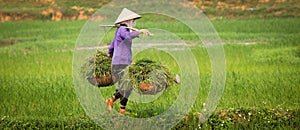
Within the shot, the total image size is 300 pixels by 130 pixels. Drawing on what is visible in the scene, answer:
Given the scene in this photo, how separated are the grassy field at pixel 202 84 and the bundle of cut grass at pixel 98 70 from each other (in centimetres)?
36

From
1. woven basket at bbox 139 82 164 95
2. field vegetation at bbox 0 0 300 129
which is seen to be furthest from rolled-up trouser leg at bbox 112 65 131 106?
field vegetation at bbox 0 0 300 129

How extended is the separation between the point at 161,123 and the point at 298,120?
1.26 m

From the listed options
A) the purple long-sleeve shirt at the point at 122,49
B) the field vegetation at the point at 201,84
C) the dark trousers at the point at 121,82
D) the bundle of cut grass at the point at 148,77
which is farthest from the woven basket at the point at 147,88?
the field vegetation at the point at 201,84

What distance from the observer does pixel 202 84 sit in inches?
322

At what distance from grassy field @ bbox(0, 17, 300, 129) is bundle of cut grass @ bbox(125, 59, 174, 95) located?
0.43 meters

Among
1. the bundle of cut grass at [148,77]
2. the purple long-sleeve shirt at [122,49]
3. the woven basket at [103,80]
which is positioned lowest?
the woven basket at [103,80]

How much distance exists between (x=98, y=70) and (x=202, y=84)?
2.47 metres

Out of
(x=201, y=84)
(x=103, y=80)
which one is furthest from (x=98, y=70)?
(x=201, y=84)

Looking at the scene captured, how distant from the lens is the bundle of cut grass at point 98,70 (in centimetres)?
594

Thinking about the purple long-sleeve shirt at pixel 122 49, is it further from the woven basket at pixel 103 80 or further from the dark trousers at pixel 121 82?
the woven basket at pixel 103 80

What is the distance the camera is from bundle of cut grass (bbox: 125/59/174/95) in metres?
5.63

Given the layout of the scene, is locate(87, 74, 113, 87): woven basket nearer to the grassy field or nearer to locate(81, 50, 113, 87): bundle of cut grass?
locate(81, 50, 113, 87): bundle of cut grass

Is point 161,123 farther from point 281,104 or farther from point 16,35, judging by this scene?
point 16,35

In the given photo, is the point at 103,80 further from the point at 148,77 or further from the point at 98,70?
the point at 148,77
